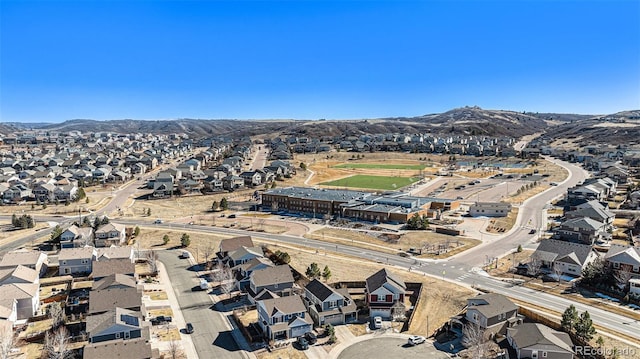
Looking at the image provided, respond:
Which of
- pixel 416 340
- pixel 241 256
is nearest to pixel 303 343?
pixel 416 340

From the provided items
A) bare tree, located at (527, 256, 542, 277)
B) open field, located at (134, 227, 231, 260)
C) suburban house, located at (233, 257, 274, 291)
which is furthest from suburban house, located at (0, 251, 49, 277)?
bare tree, located at (527, 256, 542, 277)

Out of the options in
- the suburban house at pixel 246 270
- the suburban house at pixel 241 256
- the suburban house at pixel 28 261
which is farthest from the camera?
the suburban house at pixel 241 256

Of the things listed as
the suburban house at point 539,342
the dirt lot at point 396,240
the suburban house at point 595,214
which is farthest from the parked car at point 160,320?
the suburban house at point 595,214

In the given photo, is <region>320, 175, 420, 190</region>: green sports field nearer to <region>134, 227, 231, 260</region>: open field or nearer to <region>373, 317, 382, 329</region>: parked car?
<region>134, 227, 231, 260</region>: open field

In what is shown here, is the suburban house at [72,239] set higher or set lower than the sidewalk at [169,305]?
higher

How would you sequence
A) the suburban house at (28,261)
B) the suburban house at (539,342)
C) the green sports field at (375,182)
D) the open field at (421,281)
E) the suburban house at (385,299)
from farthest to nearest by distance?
the green sports field at (375,182)
the suburban house at (28,261)
the suburban house at (385,299)
the open field at (421,281)
the suburban house at (539,342)

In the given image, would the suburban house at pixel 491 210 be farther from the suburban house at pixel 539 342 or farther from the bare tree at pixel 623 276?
the suburban house at pixel 539 342

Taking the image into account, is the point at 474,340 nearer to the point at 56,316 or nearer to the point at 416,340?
the point at 416,340
